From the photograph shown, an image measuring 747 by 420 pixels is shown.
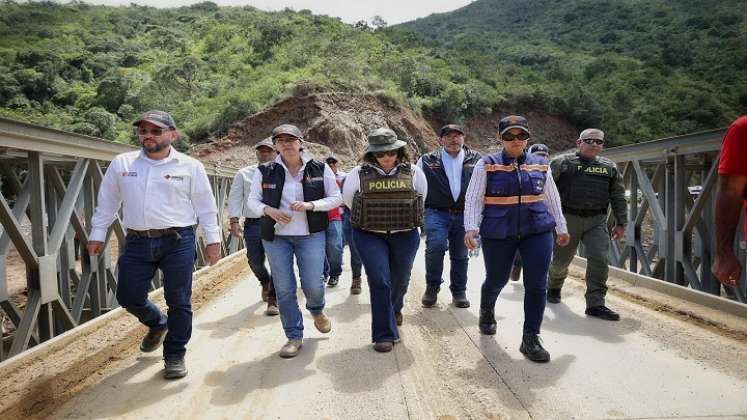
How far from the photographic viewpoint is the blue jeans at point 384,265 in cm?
423

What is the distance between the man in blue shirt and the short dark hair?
1507 mm

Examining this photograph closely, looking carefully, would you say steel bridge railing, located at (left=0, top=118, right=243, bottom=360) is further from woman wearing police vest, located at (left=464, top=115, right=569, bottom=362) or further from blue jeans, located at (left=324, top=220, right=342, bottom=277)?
woman wearing police vest, located at (left=464, top=115, right=569, bottom=362)

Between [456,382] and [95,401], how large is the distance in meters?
2.45

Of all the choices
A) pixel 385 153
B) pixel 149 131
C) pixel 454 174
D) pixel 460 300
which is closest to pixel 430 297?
pixel 460 300

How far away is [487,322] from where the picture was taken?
4.79 meters

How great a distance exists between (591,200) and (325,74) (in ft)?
91.4

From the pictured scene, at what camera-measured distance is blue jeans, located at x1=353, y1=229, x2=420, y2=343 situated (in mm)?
4234

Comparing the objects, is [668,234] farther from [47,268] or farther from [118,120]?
[118,120]

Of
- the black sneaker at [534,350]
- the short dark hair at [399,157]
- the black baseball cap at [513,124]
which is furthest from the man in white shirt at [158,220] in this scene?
the black sneaker at [534,350]

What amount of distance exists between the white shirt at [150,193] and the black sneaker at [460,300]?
3.13m

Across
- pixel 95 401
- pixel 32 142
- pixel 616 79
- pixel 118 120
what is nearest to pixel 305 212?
pixel 95 401

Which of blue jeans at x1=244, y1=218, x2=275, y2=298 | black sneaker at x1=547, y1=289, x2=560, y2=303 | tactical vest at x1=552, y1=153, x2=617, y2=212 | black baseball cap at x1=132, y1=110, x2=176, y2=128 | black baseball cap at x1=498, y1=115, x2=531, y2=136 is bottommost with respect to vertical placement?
black sneaker at x1=547, y1=289, x2=560, y2=303

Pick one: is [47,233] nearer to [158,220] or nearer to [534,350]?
[158,220]

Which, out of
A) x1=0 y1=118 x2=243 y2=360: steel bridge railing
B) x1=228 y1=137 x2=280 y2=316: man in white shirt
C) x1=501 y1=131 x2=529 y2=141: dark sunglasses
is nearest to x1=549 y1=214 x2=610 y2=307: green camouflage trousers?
x1=501 y1=131 x2=529 y2=141: dark sunglasses
